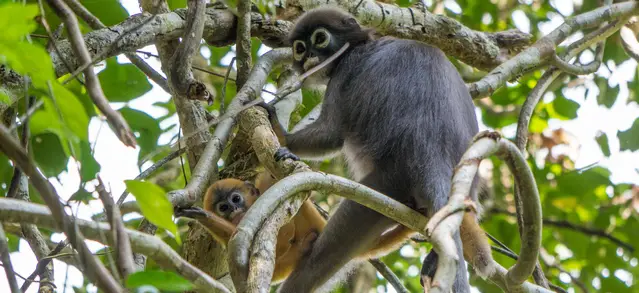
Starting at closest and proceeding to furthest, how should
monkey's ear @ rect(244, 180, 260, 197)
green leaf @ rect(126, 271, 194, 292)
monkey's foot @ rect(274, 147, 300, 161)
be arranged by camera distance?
green leaf @ rect(126, 271, 194, 292), monkey's foot @ rect(274, 147, 300, 161), monkey's ear @ rect(244, 180, 260, 197)

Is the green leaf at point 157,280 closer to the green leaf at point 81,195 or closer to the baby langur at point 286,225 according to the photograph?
the green leaf at point 81,195

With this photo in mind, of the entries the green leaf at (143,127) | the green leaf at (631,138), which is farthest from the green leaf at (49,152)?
the green leaf at (631,138)

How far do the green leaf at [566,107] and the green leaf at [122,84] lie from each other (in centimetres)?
484

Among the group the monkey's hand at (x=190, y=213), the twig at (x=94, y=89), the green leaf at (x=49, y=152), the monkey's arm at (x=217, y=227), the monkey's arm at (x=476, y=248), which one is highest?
the twig at (x=94, y=89)

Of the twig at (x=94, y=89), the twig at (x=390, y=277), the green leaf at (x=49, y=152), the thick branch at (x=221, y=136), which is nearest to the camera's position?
the twig at (x=94, y=89)

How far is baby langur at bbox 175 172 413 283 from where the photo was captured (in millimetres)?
5137

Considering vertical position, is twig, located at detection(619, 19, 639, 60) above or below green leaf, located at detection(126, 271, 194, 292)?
below

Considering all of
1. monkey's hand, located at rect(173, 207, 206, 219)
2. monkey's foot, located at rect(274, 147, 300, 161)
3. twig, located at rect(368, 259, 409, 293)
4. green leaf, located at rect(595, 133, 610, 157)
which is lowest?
green leaf, located at rect(595, 133, 610, 157)

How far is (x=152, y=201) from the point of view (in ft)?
6.41

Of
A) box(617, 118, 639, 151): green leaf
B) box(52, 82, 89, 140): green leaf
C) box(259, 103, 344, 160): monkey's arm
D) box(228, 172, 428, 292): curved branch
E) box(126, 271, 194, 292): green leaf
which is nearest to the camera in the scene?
box(126, 271, 194, 292): green leaf

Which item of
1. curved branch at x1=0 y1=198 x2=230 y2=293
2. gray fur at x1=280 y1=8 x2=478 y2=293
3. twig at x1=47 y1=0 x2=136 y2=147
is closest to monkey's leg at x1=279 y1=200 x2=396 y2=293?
gray fur at x1=280 y1=8 x2=478 y2=293

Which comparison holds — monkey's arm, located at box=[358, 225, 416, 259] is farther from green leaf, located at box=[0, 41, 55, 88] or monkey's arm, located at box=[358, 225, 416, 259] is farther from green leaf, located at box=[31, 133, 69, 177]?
green leaf, located at box=[0, 41, 55, 88]

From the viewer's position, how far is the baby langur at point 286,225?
514cm

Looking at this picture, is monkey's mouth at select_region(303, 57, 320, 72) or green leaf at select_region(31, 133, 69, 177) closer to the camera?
green leaf at select_region(31, 133, 69, 177)
